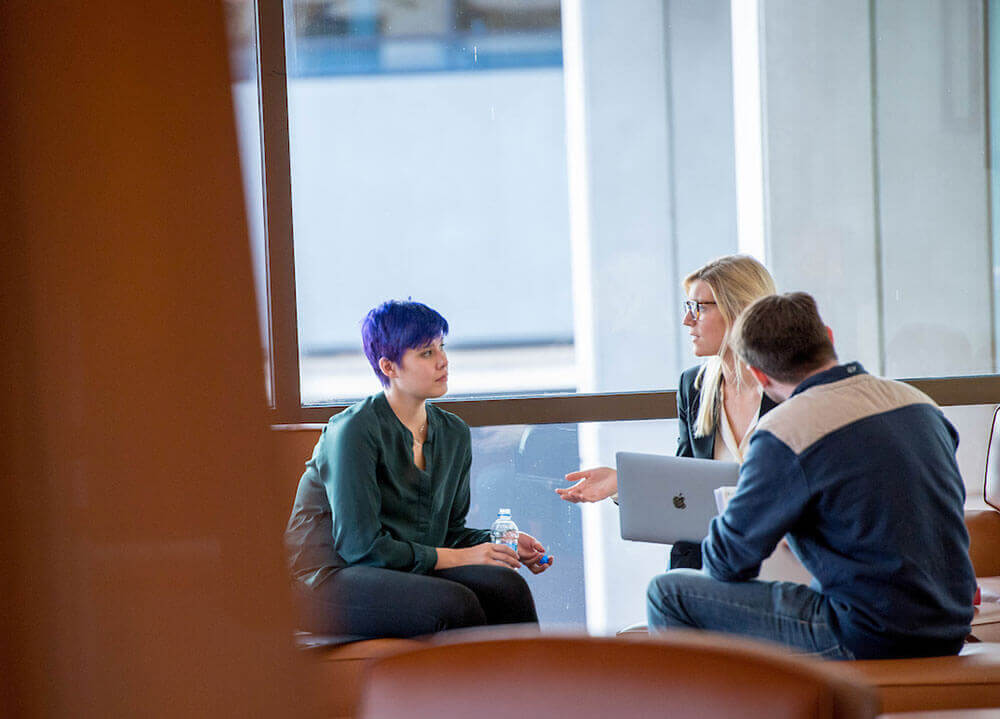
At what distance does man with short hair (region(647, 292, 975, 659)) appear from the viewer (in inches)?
70.1

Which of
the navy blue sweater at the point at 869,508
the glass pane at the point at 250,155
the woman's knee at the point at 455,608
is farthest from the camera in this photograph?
the woman's knee at the point at 455,608

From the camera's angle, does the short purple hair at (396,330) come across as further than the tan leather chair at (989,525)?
No

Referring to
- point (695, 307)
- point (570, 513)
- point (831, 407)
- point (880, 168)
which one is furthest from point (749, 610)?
point (880, 168)

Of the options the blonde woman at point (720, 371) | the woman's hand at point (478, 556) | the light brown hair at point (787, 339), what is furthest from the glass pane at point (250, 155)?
the blonde woman at point (720, 371)

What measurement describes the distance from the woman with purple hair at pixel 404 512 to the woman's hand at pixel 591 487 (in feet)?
0.71

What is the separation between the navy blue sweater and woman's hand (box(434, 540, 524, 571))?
2.58 ft

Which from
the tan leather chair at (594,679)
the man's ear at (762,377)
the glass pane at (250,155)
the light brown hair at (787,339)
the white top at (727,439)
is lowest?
the white top at (727,439)

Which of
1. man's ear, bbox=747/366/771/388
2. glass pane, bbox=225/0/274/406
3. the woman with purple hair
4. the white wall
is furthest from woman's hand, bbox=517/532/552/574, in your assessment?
glass pane, bbox=225/0/274/406

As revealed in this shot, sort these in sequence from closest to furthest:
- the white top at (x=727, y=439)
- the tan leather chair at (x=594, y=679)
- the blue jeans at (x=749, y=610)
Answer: the tan leather chair at (x=594, y=679) → the blue jeans at (x=749, y=610) → the white top at (x=727, y=439)

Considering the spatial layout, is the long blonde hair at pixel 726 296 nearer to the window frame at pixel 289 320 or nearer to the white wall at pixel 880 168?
the window frame at pixel 289 320

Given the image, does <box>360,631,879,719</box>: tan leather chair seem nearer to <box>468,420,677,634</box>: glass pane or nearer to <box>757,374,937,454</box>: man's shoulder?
<box>757,374,937,454</box>: man's shoulder

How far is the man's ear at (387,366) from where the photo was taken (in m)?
2.66

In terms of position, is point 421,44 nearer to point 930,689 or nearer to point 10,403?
point 930,689

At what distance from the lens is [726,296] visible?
2.72 metres
